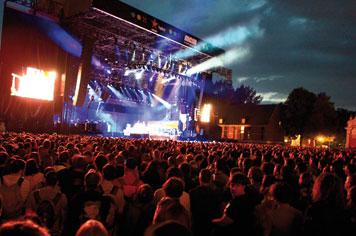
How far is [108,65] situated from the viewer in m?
35.4

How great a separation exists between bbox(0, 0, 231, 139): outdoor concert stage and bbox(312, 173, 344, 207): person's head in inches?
924

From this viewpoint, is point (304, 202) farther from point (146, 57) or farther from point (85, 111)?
point (85, 111)

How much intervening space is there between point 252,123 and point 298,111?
6.75 metres

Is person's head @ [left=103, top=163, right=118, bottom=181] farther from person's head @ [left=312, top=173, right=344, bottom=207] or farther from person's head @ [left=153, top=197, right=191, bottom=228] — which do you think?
person's head @ [left=312, top=173, right=344, bottom=207]

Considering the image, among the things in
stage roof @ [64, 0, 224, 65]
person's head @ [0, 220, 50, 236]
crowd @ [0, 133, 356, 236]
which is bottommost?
crowd @ [0, 133, 356, 236]

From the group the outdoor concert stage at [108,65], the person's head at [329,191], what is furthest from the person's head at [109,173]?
the outdoor concert stage at [108,65]

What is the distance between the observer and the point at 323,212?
13.2ft

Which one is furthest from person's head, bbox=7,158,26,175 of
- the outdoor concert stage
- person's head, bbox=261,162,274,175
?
the outdoor concert stage

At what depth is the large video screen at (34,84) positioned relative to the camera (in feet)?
82.5

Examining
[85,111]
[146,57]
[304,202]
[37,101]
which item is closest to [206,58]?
[146,57]

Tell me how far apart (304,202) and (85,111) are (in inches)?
1338

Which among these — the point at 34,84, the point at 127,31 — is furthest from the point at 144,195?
the point at 127,31

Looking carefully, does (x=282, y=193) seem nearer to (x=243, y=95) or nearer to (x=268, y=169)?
(x=268, y=169)

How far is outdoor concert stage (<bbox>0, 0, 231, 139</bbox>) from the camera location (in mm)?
25969
